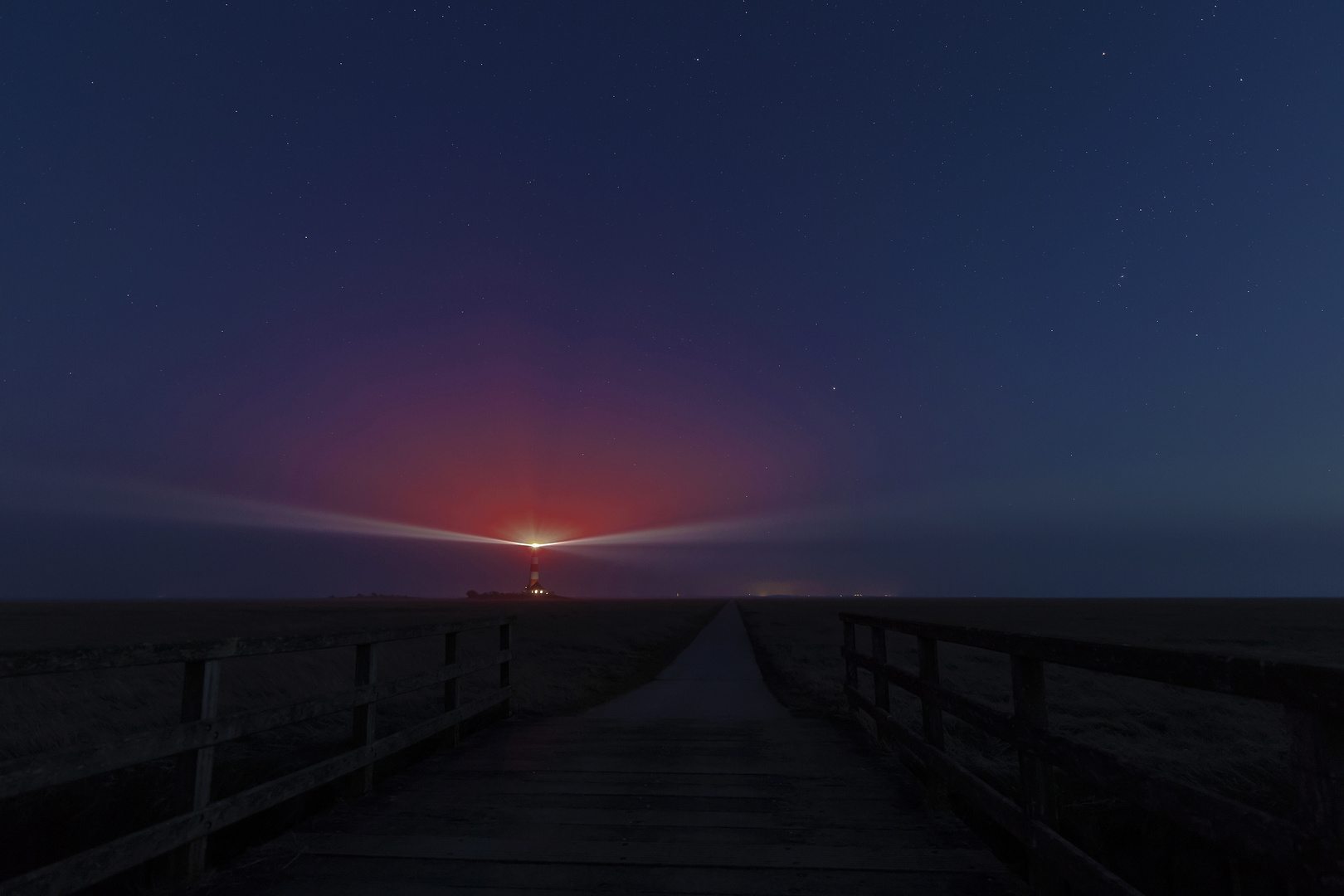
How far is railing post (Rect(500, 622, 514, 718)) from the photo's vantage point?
9.47m

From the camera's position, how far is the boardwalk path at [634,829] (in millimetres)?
4230

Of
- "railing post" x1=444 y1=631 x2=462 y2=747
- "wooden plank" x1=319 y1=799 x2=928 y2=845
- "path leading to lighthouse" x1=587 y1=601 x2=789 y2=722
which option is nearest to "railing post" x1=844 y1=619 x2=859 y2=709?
"path leading to lighthouse" x1=587 y1=601 x2=789 y2=722

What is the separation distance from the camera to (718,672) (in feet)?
57.2

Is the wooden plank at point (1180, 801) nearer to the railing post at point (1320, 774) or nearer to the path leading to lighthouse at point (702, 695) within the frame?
the railing post at point (1320, 774)

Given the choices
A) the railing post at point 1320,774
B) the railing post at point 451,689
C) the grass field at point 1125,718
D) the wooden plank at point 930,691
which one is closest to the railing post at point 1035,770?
the grass field at point 1125,718

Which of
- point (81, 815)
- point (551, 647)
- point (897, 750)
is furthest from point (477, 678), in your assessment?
point (897, 750)

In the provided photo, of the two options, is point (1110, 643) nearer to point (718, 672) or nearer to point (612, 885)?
point (612, 885)

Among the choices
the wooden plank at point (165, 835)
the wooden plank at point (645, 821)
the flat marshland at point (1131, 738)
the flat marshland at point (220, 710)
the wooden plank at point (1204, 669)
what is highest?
the wooden plank at point (1204, 669)

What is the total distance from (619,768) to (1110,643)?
15.3 feet

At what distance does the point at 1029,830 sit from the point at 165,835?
14.5ft

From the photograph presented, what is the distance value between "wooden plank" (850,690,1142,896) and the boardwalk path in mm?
274

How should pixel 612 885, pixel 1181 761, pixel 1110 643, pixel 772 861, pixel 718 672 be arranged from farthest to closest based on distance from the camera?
pixel 718 672 < pixel 1181 761 < pixel 772 861 < pixel 612 885 < pixel 1110 643

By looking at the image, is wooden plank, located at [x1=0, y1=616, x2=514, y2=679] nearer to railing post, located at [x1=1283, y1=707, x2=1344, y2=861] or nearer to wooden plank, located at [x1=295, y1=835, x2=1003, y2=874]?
wooden plank, located at [x1=295, y1=835, x2=1003, y2=874]

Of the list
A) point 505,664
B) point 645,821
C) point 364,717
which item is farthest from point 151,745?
point 505,664
